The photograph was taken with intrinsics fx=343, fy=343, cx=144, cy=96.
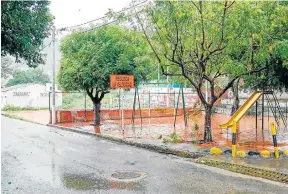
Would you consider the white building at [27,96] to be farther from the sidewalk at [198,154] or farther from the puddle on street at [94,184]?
the puddle on street at [94,184]

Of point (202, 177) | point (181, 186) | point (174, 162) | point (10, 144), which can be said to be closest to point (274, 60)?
point (174, 162)

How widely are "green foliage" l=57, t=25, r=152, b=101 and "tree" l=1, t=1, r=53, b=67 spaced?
8627 mm

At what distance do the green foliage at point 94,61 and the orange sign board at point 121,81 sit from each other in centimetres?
122

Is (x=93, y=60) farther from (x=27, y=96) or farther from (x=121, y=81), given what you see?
A: (x=27, y=96)

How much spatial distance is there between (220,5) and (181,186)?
21.7ft

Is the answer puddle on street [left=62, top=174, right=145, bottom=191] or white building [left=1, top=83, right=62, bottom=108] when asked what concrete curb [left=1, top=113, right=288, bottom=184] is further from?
white building [left=1, top=83, right=62, bottom=108]

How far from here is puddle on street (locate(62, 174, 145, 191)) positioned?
749 centimetres

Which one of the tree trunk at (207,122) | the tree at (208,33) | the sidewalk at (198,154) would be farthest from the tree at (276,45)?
the sidewalk at (198,154)

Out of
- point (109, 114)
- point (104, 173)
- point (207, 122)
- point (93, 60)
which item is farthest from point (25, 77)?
point (104, 173)

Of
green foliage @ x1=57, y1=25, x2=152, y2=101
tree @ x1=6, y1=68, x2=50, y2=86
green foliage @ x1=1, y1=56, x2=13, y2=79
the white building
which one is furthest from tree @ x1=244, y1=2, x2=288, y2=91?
green foliage @ x1=1, y1=56, x2=13, y2=79

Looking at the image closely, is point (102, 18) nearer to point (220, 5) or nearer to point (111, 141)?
point (111, 141)

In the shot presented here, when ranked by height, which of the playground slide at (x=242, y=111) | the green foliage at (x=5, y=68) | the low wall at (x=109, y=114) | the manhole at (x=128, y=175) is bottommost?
the manhole at (x=128, y=175)

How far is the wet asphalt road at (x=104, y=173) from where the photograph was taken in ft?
24.3

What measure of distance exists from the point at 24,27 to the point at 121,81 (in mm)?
8806
